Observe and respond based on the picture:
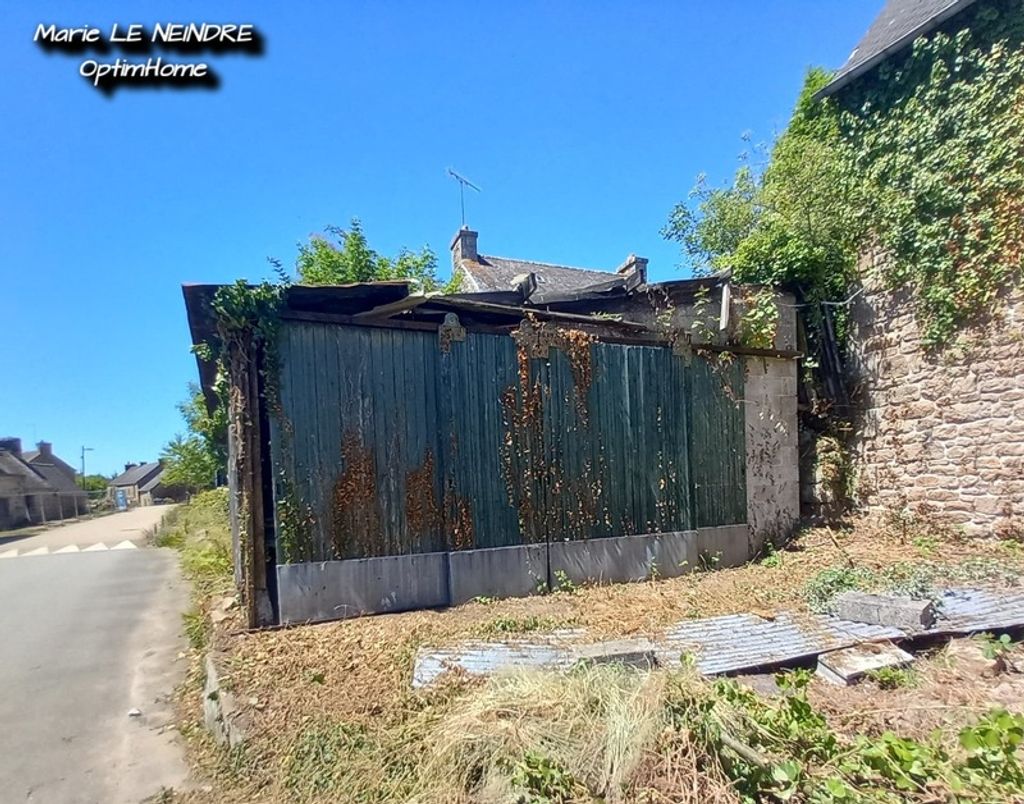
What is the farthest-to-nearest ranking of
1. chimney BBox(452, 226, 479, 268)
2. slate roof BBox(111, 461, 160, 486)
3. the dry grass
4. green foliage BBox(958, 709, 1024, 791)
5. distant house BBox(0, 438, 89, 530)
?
slate roof BBox(111, 461, 160, 486)
distant house BBox(0, 438, 89, 530)
chimney BBox(452, 226, 479, 268)
the dry grass
green foliage BBox(958, 709, 1024, 791)

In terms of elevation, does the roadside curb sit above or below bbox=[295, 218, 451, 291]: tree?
below

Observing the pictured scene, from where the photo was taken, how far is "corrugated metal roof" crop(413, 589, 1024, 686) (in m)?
4.14

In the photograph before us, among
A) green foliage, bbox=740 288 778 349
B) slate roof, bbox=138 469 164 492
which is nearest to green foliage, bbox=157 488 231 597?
green foliage, bbox=740 288 778 349

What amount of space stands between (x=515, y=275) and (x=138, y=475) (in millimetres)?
62990

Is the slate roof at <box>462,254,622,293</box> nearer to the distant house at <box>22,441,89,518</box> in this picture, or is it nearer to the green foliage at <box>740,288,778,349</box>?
the green foliage at <box>740,288,778,349</box>

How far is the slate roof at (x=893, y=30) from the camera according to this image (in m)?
6.80

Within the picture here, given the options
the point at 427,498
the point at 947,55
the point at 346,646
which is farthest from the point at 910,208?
the point at 346,646

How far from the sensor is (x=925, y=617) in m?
4.59

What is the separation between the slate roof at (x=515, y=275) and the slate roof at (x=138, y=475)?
5846 centimetres

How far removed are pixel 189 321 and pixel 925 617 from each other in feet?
24.2

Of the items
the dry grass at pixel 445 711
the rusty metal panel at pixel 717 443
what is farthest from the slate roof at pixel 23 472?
the rusty metal panel at pixel 717 443

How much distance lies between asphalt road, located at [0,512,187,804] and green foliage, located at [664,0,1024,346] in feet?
28.8

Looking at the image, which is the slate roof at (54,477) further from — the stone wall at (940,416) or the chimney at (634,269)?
the stone wall at (940,416)

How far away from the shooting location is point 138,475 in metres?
60.5
